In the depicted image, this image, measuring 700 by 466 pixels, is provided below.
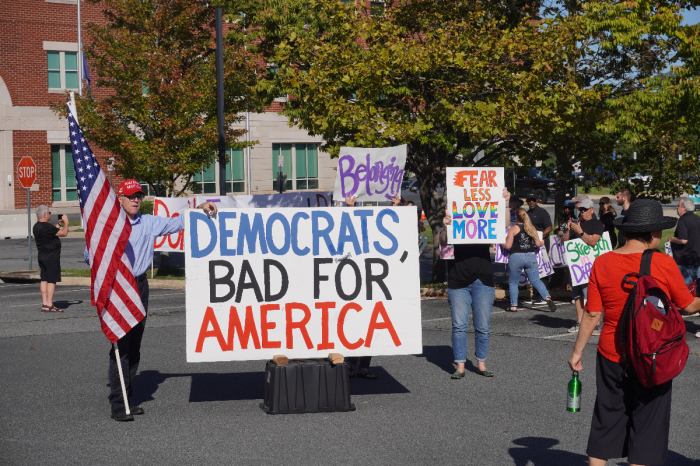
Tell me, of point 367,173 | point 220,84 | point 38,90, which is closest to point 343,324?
point 367,173

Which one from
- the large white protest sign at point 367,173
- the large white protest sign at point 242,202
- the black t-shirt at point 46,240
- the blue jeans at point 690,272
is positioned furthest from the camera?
the large white protest sign at point 242,202

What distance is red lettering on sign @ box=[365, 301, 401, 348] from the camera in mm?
7617

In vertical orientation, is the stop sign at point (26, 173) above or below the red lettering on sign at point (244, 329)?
above

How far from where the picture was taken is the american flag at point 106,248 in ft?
23.5

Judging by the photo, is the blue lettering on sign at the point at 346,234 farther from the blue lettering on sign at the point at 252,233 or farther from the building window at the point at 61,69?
the building window at the point at 61,69

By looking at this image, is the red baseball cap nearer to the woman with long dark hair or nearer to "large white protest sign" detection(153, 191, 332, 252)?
"large white protest sign" detection(153, 191, 332, 252)

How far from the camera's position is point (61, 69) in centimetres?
4206

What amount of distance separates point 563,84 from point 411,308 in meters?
9.08

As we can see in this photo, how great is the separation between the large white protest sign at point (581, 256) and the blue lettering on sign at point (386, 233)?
437 cm

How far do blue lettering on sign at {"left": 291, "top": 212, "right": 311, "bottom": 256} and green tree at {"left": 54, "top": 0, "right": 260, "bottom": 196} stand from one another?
13.3m

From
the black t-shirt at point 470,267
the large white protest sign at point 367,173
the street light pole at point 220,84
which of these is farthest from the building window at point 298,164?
the black t-shirt at point 470,267

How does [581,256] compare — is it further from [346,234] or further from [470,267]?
[346,234]

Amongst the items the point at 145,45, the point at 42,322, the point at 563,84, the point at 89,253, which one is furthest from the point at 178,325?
the point at 145,45

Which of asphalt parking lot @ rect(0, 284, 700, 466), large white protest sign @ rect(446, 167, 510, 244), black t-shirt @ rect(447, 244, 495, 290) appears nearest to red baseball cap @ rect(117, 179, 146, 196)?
asphalt parking lot @ rect(0, 284, 700, 466)
